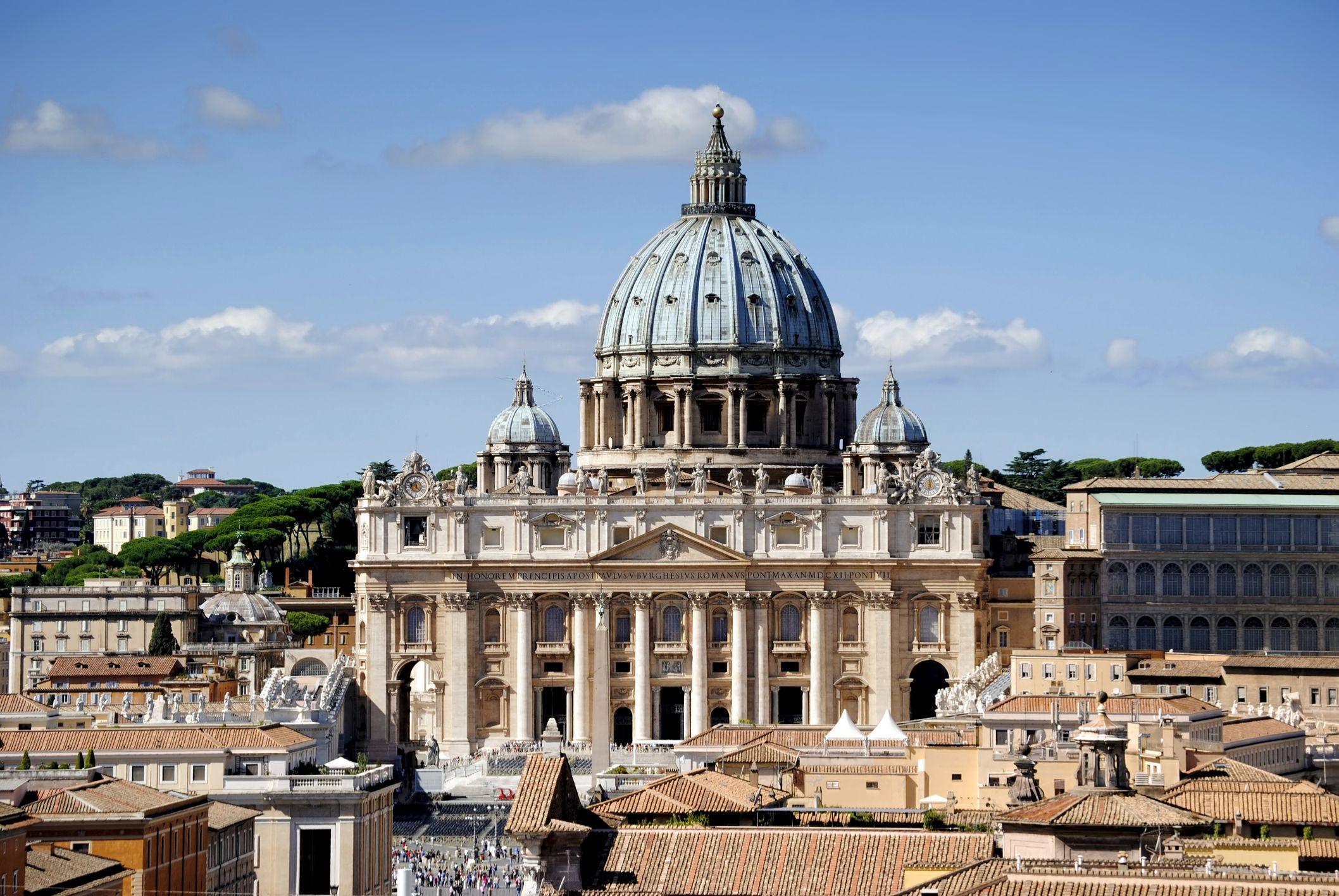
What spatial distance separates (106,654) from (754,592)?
3025 cm

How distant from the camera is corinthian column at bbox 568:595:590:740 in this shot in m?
143

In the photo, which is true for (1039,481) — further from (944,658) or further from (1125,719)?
(1125,719)

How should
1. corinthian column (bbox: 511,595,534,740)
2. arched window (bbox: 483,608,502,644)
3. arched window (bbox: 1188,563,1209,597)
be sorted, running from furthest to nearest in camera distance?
arched window (bbox: 483,608,502,644), corinthian column (bbox: 511,595,534,740), arched window (bbox: 1188,563,1209,597)

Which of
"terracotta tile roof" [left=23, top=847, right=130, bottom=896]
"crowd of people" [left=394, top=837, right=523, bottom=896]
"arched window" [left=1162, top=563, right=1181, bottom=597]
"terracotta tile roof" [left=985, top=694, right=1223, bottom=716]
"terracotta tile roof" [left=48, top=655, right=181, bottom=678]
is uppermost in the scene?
"arched window" [left=1162, top=563, right=1181, bottom=597]

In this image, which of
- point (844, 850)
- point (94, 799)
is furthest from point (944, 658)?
point (844, 850)

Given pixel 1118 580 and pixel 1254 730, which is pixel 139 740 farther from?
pixel 1118 580

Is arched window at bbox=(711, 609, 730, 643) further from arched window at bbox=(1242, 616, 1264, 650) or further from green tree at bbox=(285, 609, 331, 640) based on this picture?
green tree at bbox=(285, 609, 331, 640)

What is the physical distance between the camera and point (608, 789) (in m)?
103

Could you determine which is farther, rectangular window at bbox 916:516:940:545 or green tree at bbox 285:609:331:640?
green tree at bbox 285:609:331:640

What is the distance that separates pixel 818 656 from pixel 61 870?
7973 cm

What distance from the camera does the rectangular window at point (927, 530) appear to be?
146 meters

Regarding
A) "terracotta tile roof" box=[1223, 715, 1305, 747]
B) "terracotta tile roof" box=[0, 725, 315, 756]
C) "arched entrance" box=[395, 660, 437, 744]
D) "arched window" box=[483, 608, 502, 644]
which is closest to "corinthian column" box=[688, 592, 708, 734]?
"arched window" box=[483, 608, 502, 644]

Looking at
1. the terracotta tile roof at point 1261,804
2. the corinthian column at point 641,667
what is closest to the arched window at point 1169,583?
the corinthian column at point 641,667

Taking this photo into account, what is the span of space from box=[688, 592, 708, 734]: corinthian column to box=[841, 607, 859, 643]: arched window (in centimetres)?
567
